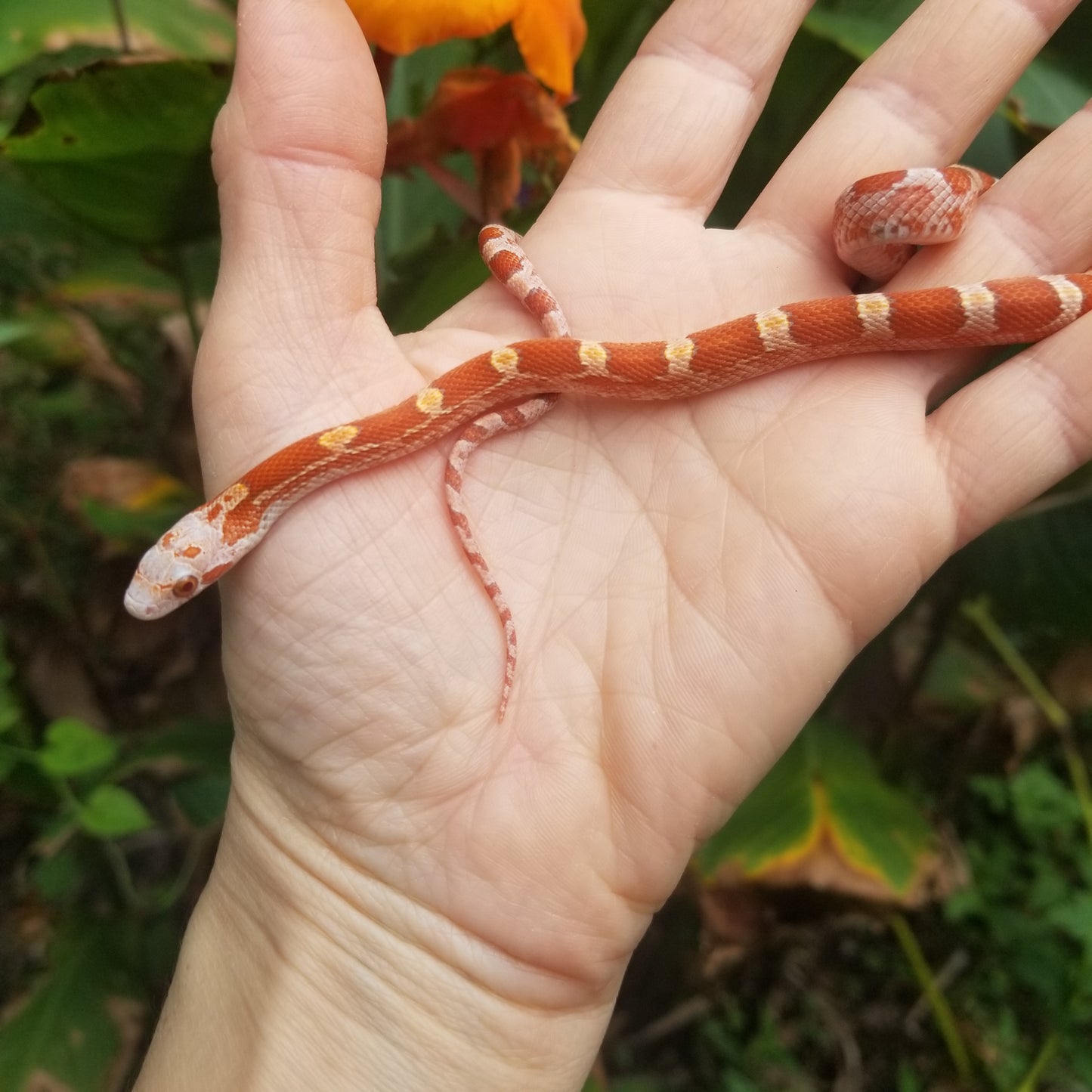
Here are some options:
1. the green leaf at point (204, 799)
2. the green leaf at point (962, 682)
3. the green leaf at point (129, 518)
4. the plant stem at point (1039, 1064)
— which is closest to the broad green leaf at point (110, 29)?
the green leaf at point (129, 518)

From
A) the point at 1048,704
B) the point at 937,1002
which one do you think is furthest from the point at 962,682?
the point at 937,1002

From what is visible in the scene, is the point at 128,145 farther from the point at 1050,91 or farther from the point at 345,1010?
the point at 1050,91

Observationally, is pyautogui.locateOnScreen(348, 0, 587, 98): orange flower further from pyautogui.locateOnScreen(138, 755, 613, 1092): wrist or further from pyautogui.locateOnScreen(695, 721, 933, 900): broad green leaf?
pyautogui.locateOnScreen(695, 721, 933, 900): broad green leaf

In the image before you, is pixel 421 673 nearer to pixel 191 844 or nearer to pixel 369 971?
pixel 369 971

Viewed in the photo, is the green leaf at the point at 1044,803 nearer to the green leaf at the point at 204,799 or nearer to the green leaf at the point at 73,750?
the green leaf at the point at 204,799

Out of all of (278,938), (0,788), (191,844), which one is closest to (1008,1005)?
(278,938)
